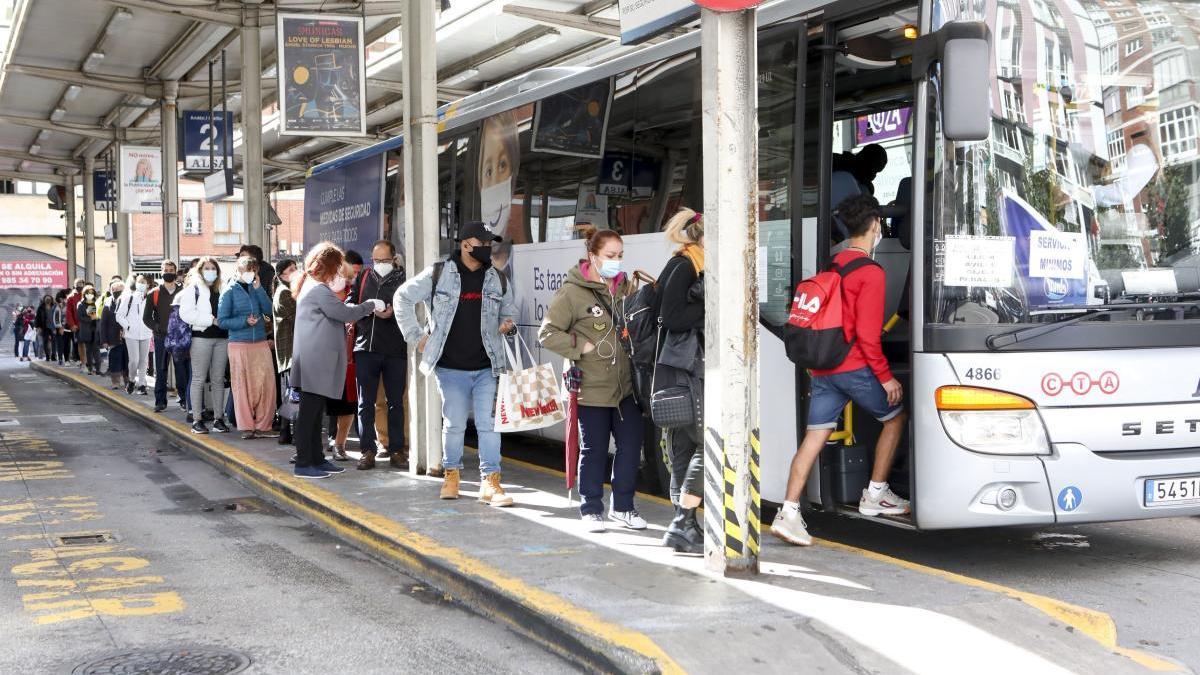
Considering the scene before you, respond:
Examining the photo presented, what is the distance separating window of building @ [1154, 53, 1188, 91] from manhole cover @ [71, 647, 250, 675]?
5.29 meters

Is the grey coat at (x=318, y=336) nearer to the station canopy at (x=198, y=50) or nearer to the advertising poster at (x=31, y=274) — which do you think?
the station canopy at (x=198, y=50)

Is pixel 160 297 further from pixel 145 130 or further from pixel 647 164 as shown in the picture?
pixel 145 130

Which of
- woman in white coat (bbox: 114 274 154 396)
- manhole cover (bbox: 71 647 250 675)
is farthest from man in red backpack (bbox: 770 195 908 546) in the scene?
woman in white coat (bbox: 114 274 154 396)

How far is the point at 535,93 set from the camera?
34.3 feet

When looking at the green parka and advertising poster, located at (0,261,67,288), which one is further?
advertising poster, located at (0,261,67,288)

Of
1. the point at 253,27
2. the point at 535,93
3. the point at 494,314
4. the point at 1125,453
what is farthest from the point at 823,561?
the point at 253,27

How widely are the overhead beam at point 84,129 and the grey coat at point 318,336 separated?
2460 centimetres

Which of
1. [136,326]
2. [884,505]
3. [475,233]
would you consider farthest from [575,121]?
[136,326]

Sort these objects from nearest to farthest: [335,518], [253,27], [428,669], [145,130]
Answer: [428,669] < [335,518] < [253,27] < [145,130]

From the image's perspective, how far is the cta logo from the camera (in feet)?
20.6

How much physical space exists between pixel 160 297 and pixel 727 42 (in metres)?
12.0

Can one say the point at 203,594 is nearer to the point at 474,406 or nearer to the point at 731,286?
the point at 474,406

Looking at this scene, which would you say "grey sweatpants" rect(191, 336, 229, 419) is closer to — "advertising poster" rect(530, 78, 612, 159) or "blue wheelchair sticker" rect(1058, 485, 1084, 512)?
"advertising poster" rect(530, 78, 612, 159)

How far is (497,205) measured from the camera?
36.8ft
